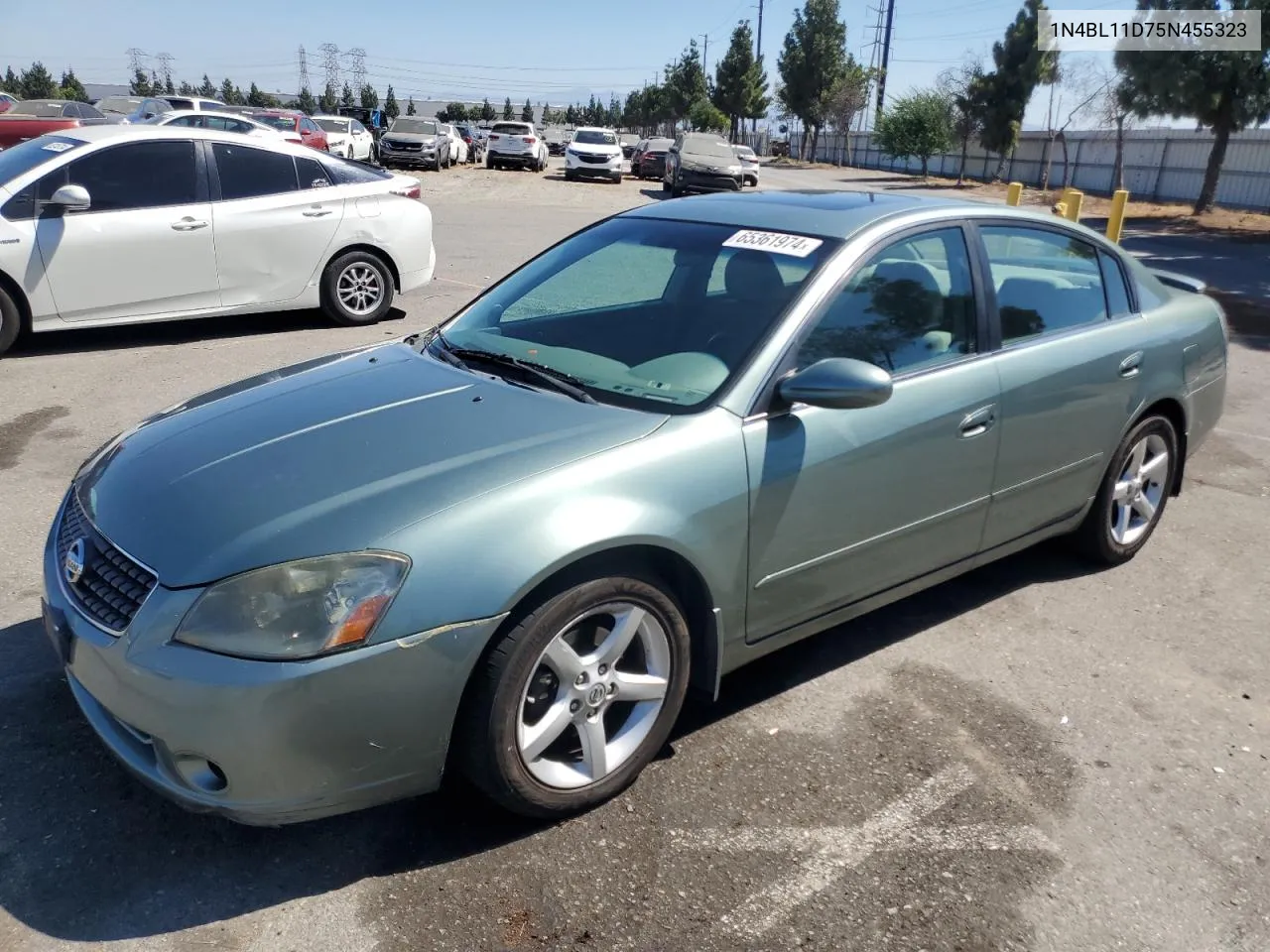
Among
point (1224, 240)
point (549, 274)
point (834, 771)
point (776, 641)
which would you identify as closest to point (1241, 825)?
point (834, 771)

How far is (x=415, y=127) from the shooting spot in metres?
32.9

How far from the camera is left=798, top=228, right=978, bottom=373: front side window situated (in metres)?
3.44

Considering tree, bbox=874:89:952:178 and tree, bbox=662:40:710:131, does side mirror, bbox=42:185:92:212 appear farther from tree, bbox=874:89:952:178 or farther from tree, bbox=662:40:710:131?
tree, bbox=662:40:710:131

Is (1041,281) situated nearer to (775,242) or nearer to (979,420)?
(979,420)

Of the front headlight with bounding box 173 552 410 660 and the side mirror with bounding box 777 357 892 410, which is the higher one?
the side mirror with bounding box 777 357 892 410

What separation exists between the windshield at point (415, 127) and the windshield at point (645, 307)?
3029cm

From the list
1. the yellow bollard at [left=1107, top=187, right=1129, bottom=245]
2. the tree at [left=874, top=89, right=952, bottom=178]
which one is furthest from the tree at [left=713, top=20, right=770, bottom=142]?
the yellow bollard at [left=1107, top=187, right=1129, bottom=245]

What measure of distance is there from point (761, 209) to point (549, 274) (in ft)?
2.77

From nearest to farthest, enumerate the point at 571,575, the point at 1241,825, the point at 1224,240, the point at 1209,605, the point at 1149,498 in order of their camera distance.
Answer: the point at 571,575, the point at 1241,825, the point at 1209,605, the point at 1149,498, the point at 1224,240

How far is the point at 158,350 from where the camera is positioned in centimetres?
811

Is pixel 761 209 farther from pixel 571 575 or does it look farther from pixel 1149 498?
pixel 1149 498

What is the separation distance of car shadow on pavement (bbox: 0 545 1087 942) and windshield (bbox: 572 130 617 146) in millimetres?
31951

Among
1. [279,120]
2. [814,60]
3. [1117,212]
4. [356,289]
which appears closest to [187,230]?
[356,289]

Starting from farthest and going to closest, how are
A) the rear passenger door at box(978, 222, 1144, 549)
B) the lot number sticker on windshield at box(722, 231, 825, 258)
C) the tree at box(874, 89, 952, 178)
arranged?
the tree at box(874, 89, 952, 178)
the rear passenger door at box(978, 222, 1144, 549)
the lot number sticker on windshield at box(722, 231, 825, 258)
